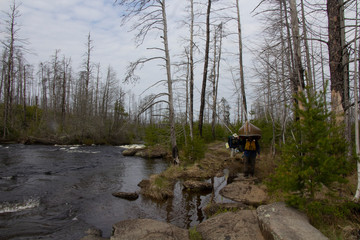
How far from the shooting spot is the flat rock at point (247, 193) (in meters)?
6.91

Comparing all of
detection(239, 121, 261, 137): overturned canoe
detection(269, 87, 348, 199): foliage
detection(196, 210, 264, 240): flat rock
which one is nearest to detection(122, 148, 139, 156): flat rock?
detection(239, 121, 261, 137): overturned canoe

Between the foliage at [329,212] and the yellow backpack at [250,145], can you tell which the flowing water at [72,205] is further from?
the foliage at [329,212]

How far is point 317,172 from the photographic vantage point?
435cm

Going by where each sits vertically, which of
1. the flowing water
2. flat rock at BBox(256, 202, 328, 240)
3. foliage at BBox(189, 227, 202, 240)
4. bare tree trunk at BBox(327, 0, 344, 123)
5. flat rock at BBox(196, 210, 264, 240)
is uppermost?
bare tree trunk at BBox(327, 0, 344, 123)

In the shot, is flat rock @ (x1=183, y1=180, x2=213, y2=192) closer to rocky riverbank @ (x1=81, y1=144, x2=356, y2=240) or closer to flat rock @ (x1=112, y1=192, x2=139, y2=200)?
flat rock @ (x1=112, y1=192, x2=139, y2=200)

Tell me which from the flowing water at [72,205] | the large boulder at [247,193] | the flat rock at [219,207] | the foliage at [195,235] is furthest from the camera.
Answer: the large boulder at [247,193]

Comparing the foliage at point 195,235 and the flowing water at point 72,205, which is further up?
the foliage at point 195,235

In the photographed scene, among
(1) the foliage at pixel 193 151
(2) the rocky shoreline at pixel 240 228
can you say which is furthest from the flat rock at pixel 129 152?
(2) the rocky shoreline at pixel 240 228

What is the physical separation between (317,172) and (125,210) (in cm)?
503

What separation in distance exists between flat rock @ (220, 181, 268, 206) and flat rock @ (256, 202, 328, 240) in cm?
A: 235

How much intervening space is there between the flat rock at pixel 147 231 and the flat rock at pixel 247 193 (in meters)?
3.15

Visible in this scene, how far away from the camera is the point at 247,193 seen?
7562mm

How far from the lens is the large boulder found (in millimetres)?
6906

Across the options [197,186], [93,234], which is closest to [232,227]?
[93,234]
